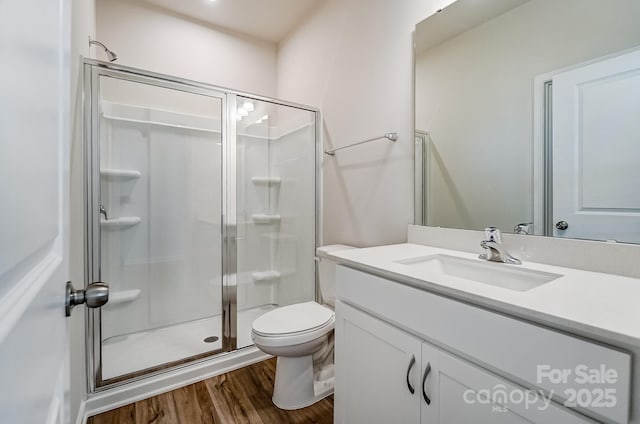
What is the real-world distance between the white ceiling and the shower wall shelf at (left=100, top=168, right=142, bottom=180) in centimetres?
136

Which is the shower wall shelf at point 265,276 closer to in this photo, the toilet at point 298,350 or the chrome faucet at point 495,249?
the toilet at point 298,350

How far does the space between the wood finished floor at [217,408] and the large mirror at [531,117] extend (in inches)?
46.4

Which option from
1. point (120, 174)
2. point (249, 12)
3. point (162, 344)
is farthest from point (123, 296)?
point (249, 12)

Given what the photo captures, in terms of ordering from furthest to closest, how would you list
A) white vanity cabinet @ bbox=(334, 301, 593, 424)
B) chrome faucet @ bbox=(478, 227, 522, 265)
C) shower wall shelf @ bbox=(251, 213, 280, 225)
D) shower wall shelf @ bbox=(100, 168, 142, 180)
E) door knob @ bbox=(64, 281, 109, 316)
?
shower wall shelf @ bbox=(251, 213, 280, 225), shower wall shelf @ bbox=(100, 168, 142, 180), chrome faucet @ bbox=(478, 227, 522, 265), white vanity cabinet @ bbox=(334, 301, 593, 424), door knob @ bbox=(64, 281, 109, 316)

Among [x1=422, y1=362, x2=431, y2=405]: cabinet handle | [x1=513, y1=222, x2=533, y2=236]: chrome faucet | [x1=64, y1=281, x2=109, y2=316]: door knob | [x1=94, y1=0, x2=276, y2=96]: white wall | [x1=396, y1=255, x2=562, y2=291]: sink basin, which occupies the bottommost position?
[x1=422, y1=362, x2=431, y2=405]: cabinet handle

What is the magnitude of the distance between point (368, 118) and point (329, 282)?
1066 mm

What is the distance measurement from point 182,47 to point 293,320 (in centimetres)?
239

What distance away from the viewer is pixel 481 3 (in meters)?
1.29

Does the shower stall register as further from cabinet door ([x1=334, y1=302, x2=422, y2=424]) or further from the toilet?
cabinet door ([x1=334, y1=302, x2=422, y2=424])

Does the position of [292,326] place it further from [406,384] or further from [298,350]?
[406,384]

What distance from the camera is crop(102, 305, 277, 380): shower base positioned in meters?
1.76

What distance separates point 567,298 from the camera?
0.71 metres

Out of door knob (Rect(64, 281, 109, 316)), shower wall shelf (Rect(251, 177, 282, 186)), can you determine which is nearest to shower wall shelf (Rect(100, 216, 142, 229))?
shower wall shelf (Rect(251, 177, 282, 186))

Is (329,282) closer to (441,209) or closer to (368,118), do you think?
(441,209)
